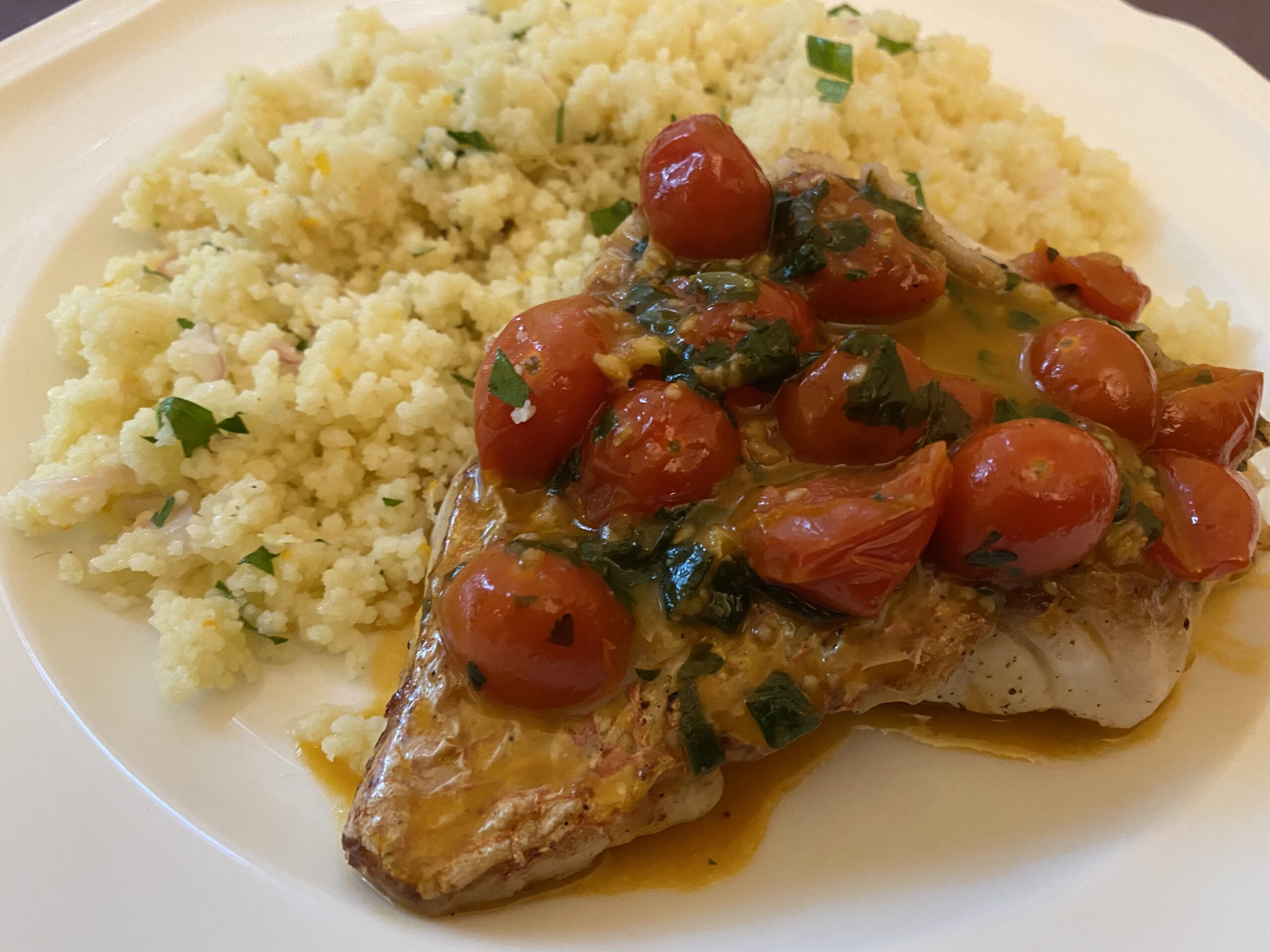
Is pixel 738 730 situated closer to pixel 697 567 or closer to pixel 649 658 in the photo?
pixel 649 658

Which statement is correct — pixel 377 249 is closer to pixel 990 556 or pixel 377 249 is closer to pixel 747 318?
pixel 747 318

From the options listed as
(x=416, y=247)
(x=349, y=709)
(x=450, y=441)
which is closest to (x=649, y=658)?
(x=349, y=709)

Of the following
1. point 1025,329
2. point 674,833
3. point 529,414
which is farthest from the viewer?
point 1025,329

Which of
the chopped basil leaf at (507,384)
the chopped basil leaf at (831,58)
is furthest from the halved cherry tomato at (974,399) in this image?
the chopped basil leaf at (831,58)

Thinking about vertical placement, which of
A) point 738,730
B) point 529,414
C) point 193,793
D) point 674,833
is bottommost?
point 674,833

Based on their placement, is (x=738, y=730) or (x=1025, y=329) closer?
(x=738, y=730)

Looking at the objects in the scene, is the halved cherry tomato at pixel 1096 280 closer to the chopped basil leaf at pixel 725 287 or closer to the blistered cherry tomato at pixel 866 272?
the blistered cherry tomato at pixel 866 272
